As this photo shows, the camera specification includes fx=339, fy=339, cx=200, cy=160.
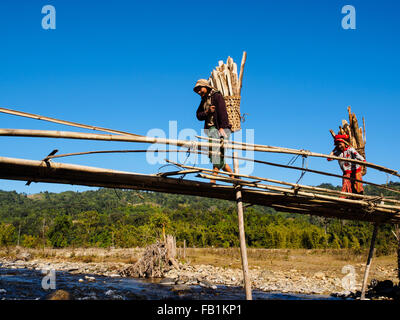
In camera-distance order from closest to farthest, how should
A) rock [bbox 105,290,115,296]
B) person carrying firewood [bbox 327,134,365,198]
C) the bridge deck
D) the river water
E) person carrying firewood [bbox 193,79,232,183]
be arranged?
the bridge deck, person carrying firewood [bbox 193,79,232,183], person carrying firewood [bbox 327,134,365,198], the river water, rock [bbox 105,290,115,296]

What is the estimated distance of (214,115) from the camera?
451 centimetres

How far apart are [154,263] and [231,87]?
11520 millimetres

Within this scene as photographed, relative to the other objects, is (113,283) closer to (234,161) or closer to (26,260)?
(234,161)

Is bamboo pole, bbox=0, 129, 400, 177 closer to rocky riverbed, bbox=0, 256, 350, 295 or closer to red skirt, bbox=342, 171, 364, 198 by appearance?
red skirt, bbox=342, 171, 364, 198

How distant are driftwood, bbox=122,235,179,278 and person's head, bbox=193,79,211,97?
1121cm

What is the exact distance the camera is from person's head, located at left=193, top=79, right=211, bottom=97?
4602mm

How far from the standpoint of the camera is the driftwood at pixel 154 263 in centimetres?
1442

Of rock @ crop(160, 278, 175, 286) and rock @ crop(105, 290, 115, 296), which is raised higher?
rock @ crop(105, 290, 115, 296)

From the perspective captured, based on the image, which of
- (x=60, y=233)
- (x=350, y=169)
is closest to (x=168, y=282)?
(x=350, y=169)

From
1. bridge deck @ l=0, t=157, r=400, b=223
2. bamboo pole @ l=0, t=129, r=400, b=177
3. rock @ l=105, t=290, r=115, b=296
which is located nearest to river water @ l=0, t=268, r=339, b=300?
rock @ l=105, t=290, r=115, b=296

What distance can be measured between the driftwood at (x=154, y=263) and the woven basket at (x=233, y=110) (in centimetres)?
1118

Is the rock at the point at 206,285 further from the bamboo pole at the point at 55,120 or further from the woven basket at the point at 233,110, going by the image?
the bamboo pole at the point at 55,120

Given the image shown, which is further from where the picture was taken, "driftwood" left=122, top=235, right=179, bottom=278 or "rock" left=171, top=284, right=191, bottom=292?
"driftwood" left=122, top=235, right=179, bottom=278
